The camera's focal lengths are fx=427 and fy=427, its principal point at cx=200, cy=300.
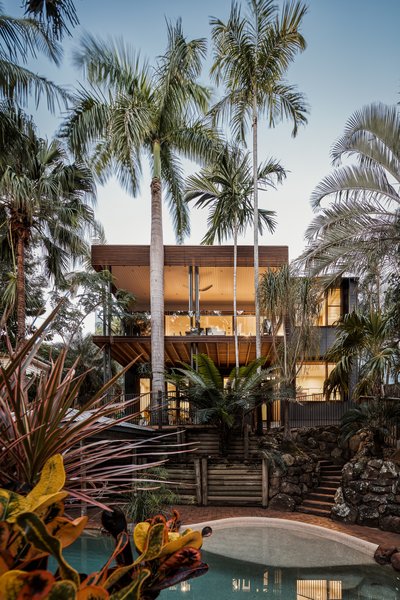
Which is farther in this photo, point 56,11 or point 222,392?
point 222,392

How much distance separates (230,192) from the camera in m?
14.4

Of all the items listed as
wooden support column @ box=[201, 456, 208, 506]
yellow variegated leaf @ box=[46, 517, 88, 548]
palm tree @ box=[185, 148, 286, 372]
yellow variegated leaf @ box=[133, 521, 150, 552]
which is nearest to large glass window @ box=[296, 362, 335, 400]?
palm tree @ box=[185, 148, 286, 372]

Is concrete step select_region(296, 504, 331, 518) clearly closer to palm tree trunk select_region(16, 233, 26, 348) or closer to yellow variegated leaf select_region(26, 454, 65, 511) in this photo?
palm tree trunk select_region(16, 233, 26, 348)

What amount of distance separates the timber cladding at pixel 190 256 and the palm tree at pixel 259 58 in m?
0.98

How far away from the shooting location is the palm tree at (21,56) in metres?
7.04

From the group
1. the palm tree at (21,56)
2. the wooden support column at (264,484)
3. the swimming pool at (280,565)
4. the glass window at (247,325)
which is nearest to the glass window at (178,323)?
the glass window at (247,325)

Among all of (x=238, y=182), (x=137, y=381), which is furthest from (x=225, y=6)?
(x=137, y=381)

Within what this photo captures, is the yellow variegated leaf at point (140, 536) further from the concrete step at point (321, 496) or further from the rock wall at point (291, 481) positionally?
the concrete step at point (321, 496)

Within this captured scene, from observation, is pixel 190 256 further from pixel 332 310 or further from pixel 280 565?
pixel 280 565

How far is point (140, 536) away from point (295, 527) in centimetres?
936

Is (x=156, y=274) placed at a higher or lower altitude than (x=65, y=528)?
higher

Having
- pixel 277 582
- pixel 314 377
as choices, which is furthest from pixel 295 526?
pixel 314 377

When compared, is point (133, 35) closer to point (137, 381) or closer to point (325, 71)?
point (325, 71)

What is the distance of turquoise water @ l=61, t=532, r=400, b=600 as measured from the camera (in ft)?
19.7
